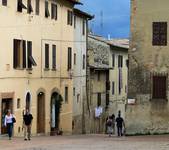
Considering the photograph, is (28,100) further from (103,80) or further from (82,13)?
(103,80)

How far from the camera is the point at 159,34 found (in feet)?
139

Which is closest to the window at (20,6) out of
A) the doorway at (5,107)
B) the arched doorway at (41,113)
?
the doorway at (5,107)

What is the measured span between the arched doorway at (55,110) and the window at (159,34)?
12916mm

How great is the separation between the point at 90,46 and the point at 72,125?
38.4 ft

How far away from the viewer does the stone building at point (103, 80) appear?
66.0 meters

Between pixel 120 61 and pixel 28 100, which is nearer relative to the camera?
pixel 28 100

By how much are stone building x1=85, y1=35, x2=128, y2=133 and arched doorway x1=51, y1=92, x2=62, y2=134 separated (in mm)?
9737

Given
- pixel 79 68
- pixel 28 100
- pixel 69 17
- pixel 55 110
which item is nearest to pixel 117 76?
pixel 79 68

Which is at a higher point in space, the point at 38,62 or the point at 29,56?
the point at 29,56

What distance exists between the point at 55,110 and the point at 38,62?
244 inches

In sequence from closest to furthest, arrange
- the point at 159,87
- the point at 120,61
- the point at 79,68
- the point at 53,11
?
the point at 159,87 < the point at 53,11 < the point at 79,68 < the point at 120,61

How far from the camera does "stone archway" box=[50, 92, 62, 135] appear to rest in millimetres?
52625

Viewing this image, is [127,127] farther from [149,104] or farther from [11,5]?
[11,5]

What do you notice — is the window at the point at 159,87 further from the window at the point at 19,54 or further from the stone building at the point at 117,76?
the stone building at the point at 117,76
